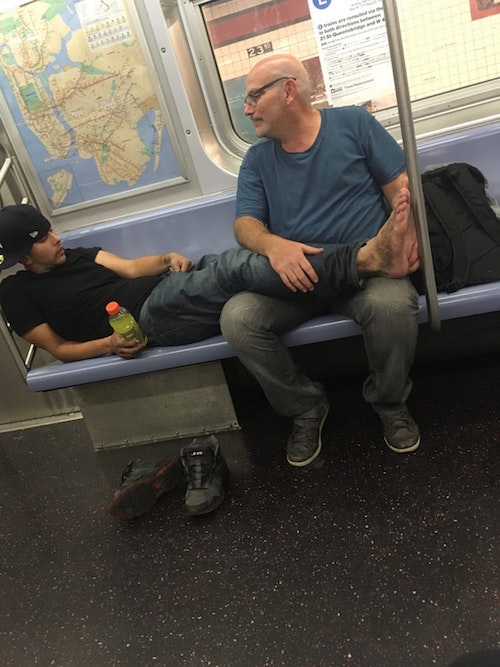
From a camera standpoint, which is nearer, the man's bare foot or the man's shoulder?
the man's bare foot

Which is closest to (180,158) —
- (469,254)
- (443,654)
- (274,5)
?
(274,5)

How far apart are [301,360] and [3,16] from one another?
222cm

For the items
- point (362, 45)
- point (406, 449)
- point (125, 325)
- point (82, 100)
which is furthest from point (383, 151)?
point (82, 100)

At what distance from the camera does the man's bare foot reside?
1521 mm

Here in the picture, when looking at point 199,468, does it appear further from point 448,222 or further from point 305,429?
point 448,222

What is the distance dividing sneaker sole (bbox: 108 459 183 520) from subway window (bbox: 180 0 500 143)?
1.85 metres

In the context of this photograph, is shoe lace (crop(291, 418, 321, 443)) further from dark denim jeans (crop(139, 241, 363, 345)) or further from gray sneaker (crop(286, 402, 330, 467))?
dark denim jeans (crop(139, 241, 363, 345))

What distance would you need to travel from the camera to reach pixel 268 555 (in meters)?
1.59

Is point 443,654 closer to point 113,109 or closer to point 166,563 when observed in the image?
point 166,563

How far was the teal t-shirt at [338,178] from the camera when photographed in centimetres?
188

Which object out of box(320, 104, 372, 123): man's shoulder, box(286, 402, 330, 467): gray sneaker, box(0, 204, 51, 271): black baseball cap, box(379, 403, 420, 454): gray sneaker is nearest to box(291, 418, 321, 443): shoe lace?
box(286, 402, 330, 467): gray sneaker

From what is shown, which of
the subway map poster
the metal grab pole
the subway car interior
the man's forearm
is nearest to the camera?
the metal grab pole

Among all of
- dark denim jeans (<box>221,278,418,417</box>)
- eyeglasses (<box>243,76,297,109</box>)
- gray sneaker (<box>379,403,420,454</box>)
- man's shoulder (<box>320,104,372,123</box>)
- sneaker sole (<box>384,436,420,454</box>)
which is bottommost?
sneaker sole (<box>384,436,420,454</box>)

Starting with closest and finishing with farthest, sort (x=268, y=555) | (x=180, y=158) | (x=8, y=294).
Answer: (x=268, y=555) < (x=8, y=294) < (x=180, y=158)
